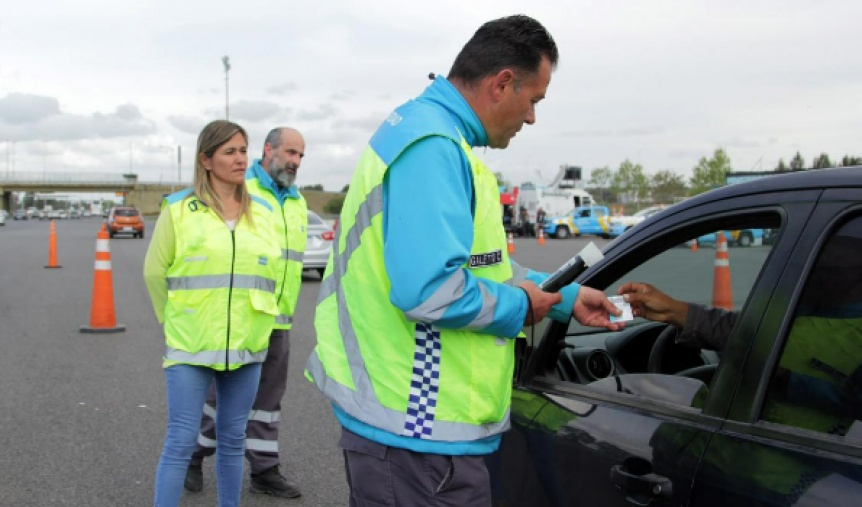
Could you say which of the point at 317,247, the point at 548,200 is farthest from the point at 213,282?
the point at 548,200

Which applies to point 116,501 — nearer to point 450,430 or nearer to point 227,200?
point 227,200

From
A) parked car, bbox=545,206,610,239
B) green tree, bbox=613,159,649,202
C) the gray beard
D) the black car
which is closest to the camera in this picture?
the black car

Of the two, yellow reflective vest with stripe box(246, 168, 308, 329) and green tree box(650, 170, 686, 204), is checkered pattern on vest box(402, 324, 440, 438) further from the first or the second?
green tree box(650, 170, 686, 204)

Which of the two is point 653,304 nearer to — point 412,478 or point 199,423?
point 412,478

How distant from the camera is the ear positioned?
6.66 feet

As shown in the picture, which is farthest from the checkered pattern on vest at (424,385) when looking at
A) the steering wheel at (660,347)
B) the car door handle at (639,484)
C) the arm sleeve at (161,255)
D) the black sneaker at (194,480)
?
the black sneaker at (194,480)

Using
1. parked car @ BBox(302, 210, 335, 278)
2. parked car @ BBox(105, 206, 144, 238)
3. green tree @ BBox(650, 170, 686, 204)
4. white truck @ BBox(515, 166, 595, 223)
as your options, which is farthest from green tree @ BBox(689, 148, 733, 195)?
parked car @ BBox(302, 210, 335, 278)

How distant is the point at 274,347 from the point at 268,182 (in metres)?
0.90

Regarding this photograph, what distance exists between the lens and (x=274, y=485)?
441cm

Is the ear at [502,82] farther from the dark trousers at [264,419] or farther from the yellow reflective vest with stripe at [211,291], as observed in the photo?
the dark trousers at [264,419]

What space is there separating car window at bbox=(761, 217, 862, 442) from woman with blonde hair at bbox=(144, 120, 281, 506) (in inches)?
90.8

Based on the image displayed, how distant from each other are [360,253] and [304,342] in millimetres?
7249

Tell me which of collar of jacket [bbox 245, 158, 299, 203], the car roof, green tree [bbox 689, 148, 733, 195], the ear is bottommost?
the car roof

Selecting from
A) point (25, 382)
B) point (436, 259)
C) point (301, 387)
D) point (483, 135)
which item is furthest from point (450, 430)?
point (25, 382)
